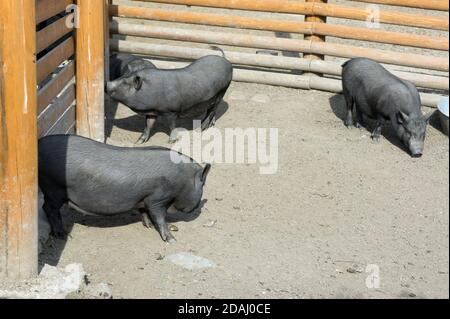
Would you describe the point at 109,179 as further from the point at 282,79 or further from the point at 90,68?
the point at 282,79

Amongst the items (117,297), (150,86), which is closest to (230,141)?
(150,86)

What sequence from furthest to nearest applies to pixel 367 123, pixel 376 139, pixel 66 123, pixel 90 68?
1. pixel 367 123
2. pixel 376 139
3. pixel 90 68
4. pixel 66 123

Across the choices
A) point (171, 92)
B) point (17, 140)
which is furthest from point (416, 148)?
point (17, 140)

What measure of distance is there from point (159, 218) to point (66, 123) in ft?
6.04

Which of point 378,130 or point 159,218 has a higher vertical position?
point 159,218

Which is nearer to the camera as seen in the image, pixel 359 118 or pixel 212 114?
pixel 212 114

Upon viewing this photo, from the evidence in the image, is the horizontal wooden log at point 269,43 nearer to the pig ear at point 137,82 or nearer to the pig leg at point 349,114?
the pig leg at point 349,114

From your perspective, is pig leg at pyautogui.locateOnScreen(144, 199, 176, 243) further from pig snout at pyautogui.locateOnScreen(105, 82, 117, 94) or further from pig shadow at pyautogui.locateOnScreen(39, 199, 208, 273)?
pig snout at pyautogui.locateOnScreen(105, 82, 117, 94)

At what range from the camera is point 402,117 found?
32.2ft

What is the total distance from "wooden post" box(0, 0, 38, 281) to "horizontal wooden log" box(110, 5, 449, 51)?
231 inches

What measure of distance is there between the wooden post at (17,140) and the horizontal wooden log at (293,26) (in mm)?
5875

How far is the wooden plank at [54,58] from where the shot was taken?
7328mm

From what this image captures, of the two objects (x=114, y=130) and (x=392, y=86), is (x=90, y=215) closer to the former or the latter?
(x=114, y=130)

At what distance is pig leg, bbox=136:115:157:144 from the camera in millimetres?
9453
